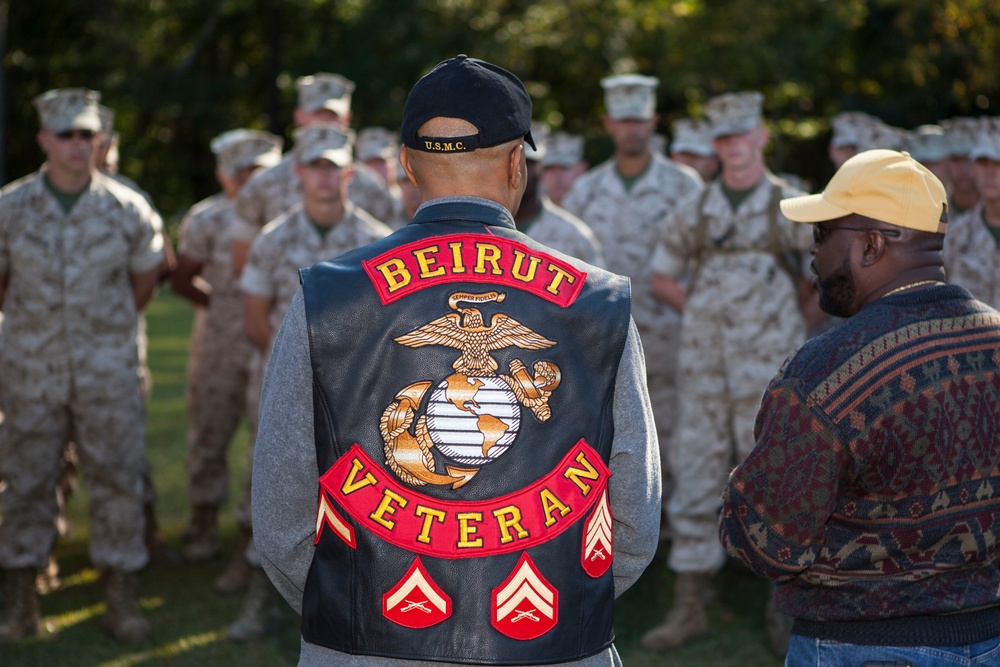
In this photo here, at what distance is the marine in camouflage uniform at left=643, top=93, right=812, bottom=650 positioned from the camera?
243 inches

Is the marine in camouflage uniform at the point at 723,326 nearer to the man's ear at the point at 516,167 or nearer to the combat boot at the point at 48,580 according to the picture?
the combat boot at the point at 48,580

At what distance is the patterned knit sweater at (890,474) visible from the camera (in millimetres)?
2658

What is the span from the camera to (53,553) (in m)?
8.02

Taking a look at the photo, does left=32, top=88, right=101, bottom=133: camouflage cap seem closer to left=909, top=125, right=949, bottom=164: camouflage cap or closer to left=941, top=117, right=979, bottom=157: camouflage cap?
left=909, top=125, right=949, bottom=164: camouflage cap

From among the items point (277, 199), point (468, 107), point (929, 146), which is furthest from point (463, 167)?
point (929, 146)

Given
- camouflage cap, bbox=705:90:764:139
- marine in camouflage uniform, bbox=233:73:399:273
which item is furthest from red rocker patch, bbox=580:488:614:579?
marine in camouflage uniform, bbox=233:73:399:273

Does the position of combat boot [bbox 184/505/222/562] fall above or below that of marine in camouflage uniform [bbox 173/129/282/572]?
below

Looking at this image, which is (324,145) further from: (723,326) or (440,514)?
(440,514)

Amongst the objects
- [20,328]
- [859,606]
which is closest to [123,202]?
[20,328]

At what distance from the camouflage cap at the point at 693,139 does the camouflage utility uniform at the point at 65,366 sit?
4596 millimetres

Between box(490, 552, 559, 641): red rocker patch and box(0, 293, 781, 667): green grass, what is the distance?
3720 millimetres

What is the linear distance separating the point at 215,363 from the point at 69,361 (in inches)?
77.9

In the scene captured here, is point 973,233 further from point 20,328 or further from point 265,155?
point 20,328

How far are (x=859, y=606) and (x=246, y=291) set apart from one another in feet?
14.0
